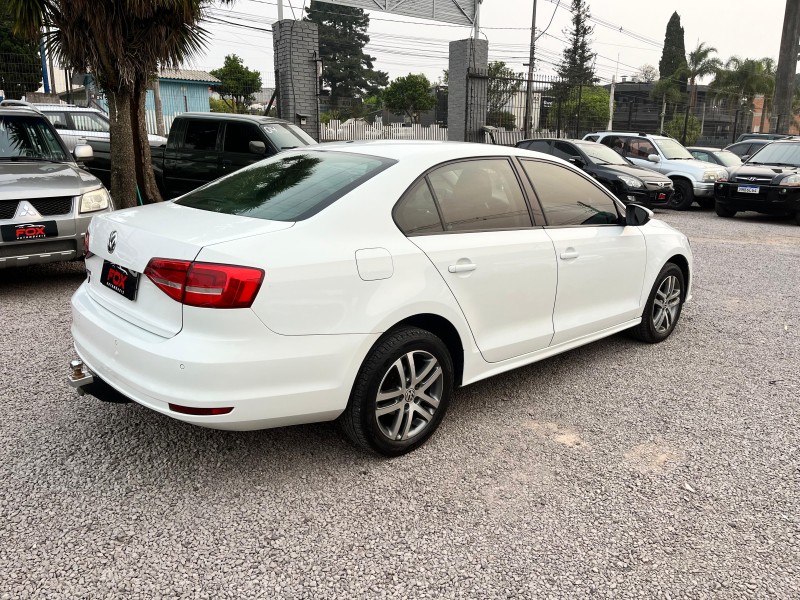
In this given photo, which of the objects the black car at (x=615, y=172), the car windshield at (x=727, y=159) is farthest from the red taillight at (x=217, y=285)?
the car windshield at (x=727, y=159)

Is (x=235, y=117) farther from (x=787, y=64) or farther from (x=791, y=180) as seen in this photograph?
(x=787, y=64)

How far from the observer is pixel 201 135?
992cm

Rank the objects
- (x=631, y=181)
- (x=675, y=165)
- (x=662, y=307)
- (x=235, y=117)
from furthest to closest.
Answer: (x=675, y=165) < (x=631, y=181) < (x=235, y=117) < (x=662, y=307)

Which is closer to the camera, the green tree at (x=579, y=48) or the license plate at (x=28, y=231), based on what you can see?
the license plate at (x=28, y=231)

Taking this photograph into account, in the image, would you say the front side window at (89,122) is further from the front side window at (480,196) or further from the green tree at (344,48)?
the green tree at (344,48)

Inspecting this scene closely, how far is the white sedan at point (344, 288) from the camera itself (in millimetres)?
2605

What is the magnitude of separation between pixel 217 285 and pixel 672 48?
78.8 meters

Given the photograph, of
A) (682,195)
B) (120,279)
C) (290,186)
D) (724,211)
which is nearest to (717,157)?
(682,195)

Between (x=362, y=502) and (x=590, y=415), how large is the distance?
163cm

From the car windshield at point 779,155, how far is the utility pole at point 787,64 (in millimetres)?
12349

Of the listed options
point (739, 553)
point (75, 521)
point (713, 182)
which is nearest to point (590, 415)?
point (739, 553)

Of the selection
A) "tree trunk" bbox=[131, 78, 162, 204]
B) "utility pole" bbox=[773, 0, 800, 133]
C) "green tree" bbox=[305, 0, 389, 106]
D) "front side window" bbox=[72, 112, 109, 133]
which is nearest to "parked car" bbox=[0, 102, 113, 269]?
"tree trunk" bbox=[131, 78, 162, 204]

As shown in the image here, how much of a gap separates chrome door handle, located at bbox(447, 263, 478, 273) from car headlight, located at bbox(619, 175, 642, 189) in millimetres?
9838

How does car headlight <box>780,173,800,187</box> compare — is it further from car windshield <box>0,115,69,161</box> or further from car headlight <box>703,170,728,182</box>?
car windshield <box>0,115,69,161</box>
